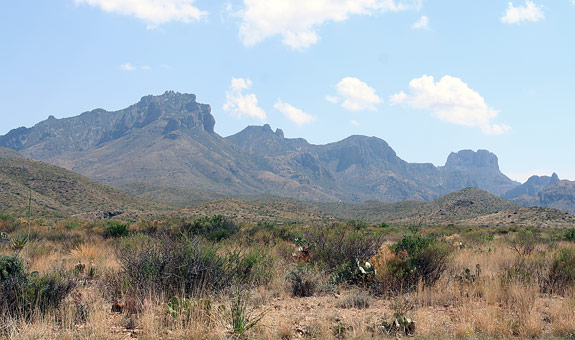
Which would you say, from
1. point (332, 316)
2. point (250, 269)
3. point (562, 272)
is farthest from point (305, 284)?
point (562, 272)

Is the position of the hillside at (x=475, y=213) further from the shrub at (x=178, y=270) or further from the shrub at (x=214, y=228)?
the shrub at (x=178, y=270)

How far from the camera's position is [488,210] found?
241 feet

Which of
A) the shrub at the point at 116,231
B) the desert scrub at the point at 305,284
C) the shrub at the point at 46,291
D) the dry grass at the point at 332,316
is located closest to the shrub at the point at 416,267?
the dry grass at the point at 332,316

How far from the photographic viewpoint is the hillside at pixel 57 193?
5703cm

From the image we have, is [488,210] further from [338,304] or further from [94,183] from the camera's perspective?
[94,183]

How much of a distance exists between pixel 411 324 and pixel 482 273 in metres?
5.10

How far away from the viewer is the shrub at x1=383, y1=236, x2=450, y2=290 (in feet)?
27.7

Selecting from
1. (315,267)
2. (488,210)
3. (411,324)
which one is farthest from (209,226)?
(488,210)

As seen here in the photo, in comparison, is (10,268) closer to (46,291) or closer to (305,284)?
(46,291)

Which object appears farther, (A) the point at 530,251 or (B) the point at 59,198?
(B) the point at 59,198

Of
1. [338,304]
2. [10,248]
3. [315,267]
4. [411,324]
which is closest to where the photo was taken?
[411,324]

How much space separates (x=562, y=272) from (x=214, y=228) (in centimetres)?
1440

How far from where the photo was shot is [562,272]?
8.62 m

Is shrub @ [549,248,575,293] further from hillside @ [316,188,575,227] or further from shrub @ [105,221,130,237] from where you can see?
hillside @ [316,188,575,227]
